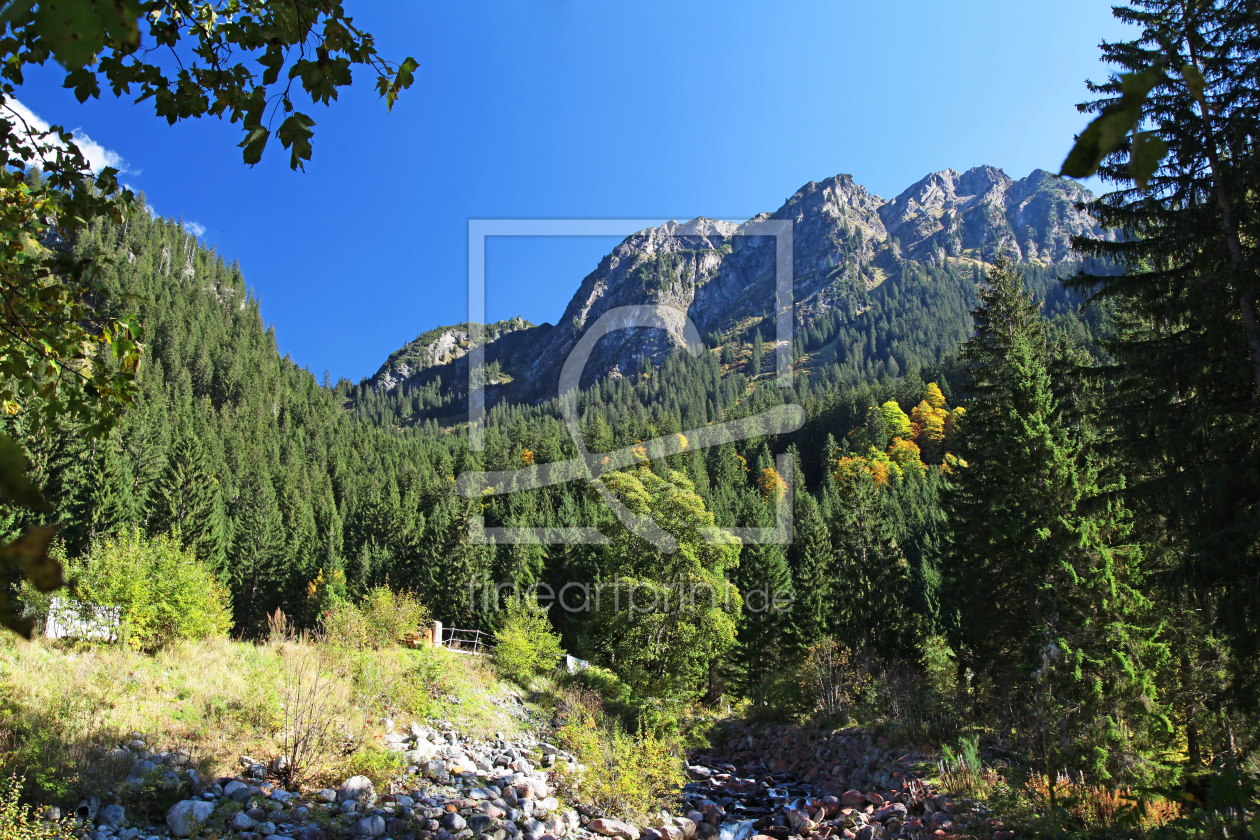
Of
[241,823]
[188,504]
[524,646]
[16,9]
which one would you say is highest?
[188,504]

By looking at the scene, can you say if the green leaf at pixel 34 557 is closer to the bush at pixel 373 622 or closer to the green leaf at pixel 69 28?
the green leaf at pixel 69 28

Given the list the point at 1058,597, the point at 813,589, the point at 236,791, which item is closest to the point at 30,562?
the point at 236,791

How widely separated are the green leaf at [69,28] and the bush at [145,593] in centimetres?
1402

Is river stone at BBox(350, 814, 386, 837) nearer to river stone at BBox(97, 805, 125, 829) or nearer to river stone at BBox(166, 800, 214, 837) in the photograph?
river stone at BBox(166, 800, 214, 837)

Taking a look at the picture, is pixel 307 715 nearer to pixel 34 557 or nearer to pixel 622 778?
pixel 622 778

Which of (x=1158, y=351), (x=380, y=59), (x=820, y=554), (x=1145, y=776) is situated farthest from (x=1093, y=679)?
(x=820, y=554)

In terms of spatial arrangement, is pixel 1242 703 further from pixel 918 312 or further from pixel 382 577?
pixel 918 312

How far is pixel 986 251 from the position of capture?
654ft

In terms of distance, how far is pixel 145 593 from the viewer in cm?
1241

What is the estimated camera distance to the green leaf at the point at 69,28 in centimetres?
117

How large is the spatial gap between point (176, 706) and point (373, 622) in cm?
747

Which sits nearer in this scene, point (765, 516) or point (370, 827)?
point (370, 827)

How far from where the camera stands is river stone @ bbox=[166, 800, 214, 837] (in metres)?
6.98

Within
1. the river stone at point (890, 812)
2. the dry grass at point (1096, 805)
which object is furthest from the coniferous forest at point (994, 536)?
the river stone at point (890, 812)
